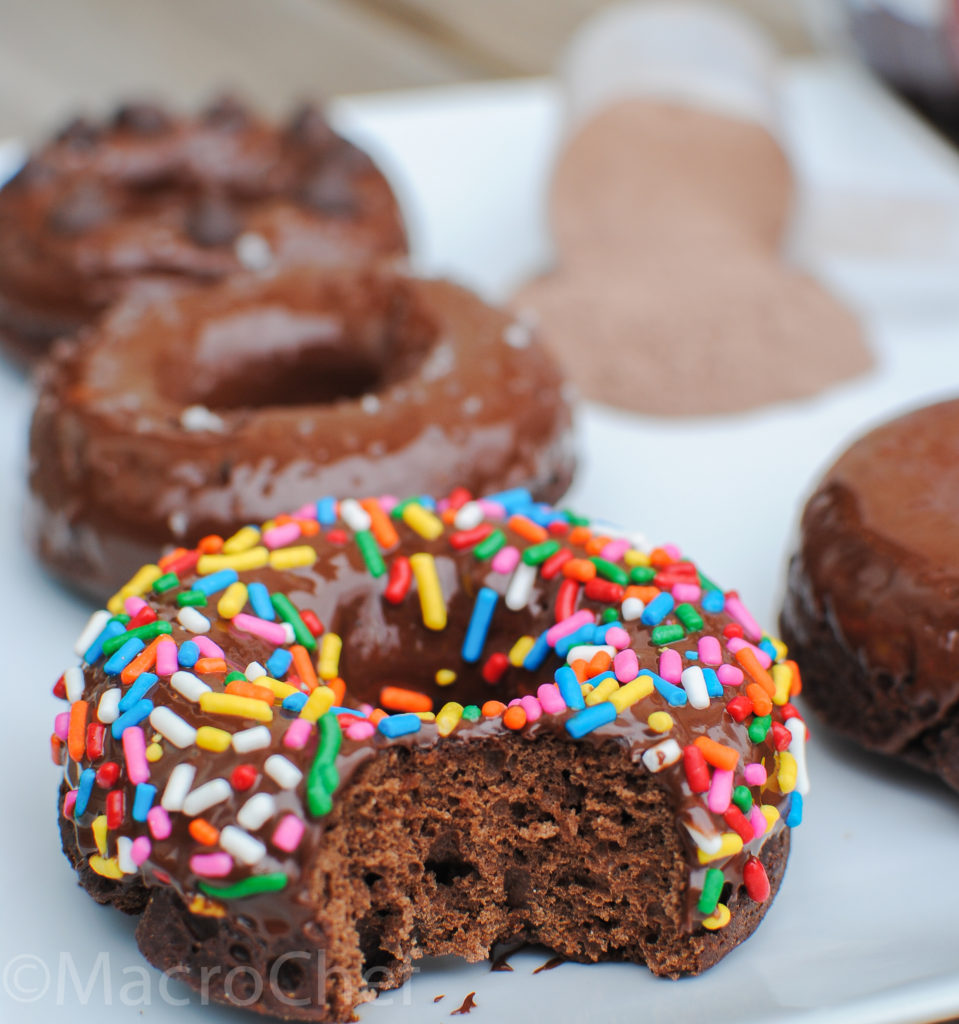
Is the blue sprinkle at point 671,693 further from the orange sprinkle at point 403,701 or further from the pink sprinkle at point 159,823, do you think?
the pink sprinkle at point 159,823

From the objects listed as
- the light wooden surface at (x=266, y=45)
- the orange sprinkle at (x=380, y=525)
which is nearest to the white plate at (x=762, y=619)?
the orange sprinkle at (x=380, y=525)

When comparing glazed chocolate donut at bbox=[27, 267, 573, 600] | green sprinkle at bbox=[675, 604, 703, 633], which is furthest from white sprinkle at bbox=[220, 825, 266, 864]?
glazed chocolate donut at bbox=[27, 267, 573, 600]

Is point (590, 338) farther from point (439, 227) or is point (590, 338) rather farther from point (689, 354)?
point (439, 227)

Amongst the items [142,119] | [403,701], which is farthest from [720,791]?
[142,119]

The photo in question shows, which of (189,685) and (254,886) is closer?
(254,886)

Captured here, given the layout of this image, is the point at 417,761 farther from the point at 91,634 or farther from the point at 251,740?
the point at 91,634

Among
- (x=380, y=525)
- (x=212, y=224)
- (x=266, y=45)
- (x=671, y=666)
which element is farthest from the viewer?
(x=266, y=45)
